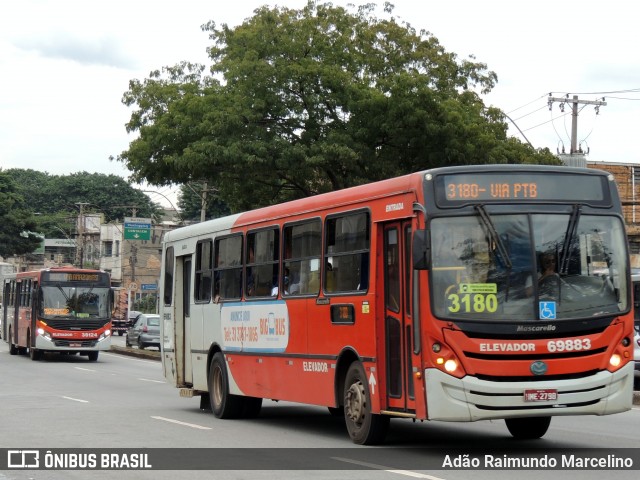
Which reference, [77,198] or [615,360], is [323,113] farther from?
[77,198]

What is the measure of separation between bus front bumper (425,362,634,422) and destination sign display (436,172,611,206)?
6.10 ft

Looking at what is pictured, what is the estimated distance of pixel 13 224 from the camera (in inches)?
3223

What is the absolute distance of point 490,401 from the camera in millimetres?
11516

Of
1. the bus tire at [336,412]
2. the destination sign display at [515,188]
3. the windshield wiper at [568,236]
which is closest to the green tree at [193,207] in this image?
the bus tire at [336,412]

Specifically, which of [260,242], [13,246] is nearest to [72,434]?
[260,242]

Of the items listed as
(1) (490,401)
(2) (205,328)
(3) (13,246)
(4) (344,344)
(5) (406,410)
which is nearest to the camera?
(1) (490,401)

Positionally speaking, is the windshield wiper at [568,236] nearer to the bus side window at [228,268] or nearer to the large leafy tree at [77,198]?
the bus side window at [228,268]

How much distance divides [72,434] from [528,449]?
5898mm

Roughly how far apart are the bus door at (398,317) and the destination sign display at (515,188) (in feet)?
2.29

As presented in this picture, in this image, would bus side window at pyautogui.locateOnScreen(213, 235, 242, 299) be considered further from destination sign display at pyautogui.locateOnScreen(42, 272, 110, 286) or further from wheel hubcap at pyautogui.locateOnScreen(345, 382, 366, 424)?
destination sign display at pyautogui.locateOnScreen(42, 272, 110, 286)

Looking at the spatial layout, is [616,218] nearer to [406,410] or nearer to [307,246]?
[406,410]

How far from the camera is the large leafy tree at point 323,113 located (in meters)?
31.0

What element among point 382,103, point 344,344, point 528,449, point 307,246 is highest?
point 382,103

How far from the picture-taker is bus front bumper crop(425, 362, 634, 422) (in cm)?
1152
